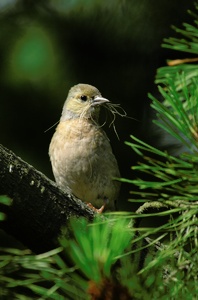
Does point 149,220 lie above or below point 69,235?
below

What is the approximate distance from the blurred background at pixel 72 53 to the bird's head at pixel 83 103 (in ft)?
2.62

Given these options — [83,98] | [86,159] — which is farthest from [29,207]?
[83,98]

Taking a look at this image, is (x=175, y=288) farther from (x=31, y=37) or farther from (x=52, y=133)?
(x=52, y=133)

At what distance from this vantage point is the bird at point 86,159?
5.64 m

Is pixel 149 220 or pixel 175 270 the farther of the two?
pixel 149 220

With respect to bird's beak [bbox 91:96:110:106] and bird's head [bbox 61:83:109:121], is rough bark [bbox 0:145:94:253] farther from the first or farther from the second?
bird's head [bbox 61:83:109:121]

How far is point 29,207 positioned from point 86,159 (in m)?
2.80

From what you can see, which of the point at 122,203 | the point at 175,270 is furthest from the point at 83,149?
the point at 175,270

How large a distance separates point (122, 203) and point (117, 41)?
1.28 metres

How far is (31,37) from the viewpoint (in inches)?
188

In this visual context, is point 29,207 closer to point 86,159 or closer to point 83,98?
point 86,159

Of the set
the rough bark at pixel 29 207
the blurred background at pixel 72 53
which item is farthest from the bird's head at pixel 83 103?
the rough bark at pixel 29 207

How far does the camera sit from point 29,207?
2.90 meters

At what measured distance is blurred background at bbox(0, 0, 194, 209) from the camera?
4.71 metres
